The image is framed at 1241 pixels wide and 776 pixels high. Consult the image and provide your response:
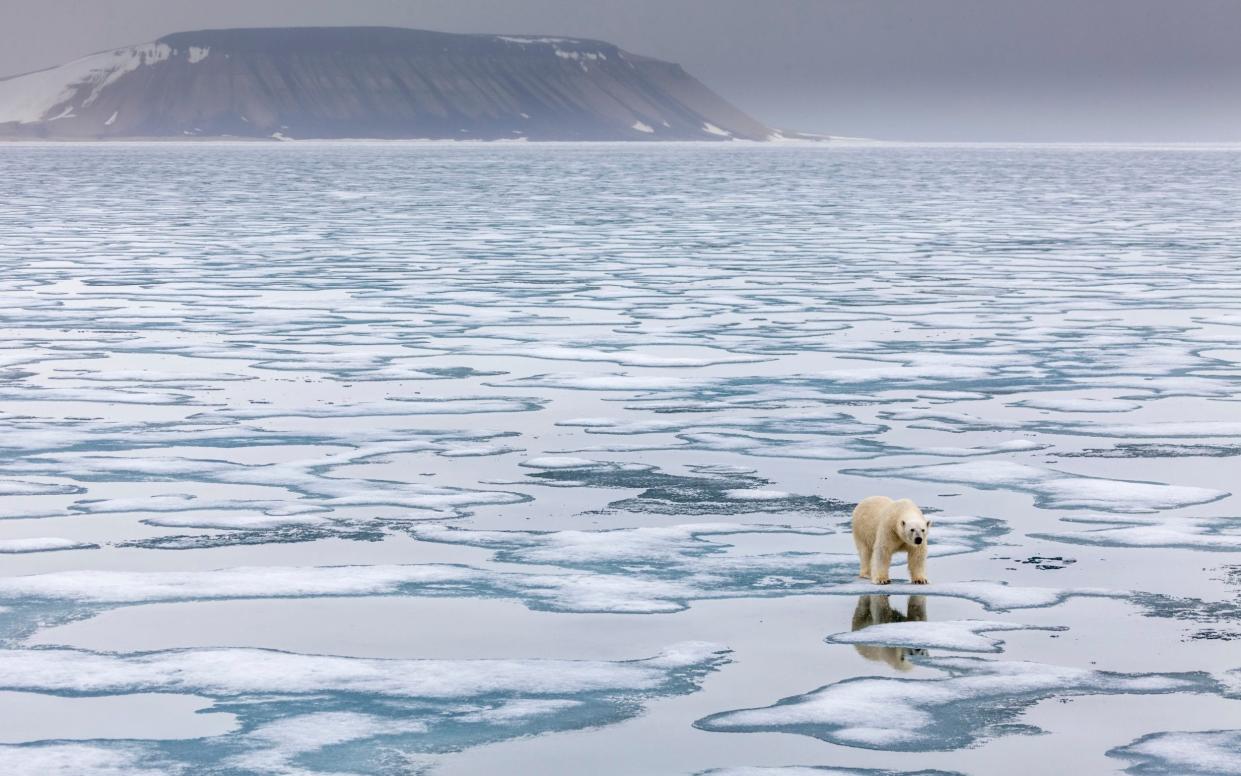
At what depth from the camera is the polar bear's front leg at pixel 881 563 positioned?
226 inches

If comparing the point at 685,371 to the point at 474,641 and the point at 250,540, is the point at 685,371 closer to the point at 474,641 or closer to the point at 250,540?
the point at 250,540

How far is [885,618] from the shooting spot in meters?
5.41

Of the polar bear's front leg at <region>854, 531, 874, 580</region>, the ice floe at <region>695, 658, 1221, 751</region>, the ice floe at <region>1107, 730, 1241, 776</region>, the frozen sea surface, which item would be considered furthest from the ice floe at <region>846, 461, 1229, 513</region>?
the ice floe at <region>1107, 730, 1241, 776</region>

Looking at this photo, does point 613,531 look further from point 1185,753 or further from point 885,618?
point 1185,753

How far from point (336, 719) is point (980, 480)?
370 centimetres

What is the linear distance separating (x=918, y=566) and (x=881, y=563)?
0.12m

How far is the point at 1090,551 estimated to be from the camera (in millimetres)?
6223

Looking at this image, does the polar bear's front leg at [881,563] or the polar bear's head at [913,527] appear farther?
the polar bear's front leg at [881,563]


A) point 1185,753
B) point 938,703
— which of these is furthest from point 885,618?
point 1185,753

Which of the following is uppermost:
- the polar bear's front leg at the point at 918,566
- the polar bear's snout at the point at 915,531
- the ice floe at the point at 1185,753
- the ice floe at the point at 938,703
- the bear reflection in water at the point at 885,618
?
the polar bear's snout at the point at 915,531

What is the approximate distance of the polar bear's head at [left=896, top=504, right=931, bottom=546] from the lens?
18.0ft

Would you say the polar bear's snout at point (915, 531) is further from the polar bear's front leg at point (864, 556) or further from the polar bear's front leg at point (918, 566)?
the polar bear's front leg at point (864, 556)

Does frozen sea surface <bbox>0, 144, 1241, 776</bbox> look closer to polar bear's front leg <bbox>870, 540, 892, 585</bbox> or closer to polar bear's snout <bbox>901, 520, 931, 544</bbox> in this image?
polar bear's front leg <bbox>870, 540, 892, 585</bbox>

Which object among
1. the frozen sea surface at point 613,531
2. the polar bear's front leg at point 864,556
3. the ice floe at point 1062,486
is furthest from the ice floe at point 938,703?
the ice floe at point 1062,486
